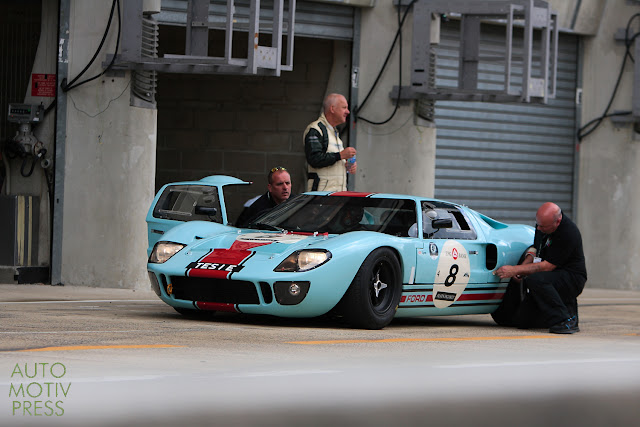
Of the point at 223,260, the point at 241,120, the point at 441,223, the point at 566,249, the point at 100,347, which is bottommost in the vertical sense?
the point at 100,347

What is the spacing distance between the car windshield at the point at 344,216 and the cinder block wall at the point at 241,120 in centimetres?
615

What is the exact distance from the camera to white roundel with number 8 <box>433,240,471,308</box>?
9.54 m

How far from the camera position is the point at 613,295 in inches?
665

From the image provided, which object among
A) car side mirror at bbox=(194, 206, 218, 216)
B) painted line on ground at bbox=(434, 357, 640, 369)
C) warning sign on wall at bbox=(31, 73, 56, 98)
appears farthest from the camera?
warning sign on wall at bbox=(31, 73, 56, 98)

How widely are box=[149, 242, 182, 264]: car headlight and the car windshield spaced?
3.07 ft

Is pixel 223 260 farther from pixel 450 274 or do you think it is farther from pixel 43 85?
pixel 43 85

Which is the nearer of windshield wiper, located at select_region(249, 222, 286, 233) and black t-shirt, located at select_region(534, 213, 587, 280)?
windshield wiper, located at select_region(249, 222, 286, 233)

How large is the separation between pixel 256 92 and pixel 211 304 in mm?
8122

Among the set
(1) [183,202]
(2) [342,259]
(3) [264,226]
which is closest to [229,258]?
(2) [342,259]

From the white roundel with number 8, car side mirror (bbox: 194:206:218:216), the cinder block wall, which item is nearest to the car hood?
car side mirror (bbox: 194:206:218:216)

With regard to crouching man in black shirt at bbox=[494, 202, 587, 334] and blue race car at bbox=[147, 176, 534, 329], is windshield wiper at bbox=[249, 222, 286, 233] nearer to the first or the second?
blue race car at bbox=[147, 176, 534, 329]

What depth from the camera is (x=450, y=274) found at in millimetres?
9625

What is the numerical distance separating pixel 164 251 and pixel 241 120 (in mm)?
7582

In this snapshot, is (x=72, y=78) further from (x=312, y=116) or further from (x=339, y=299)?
(x=339, y=299)
